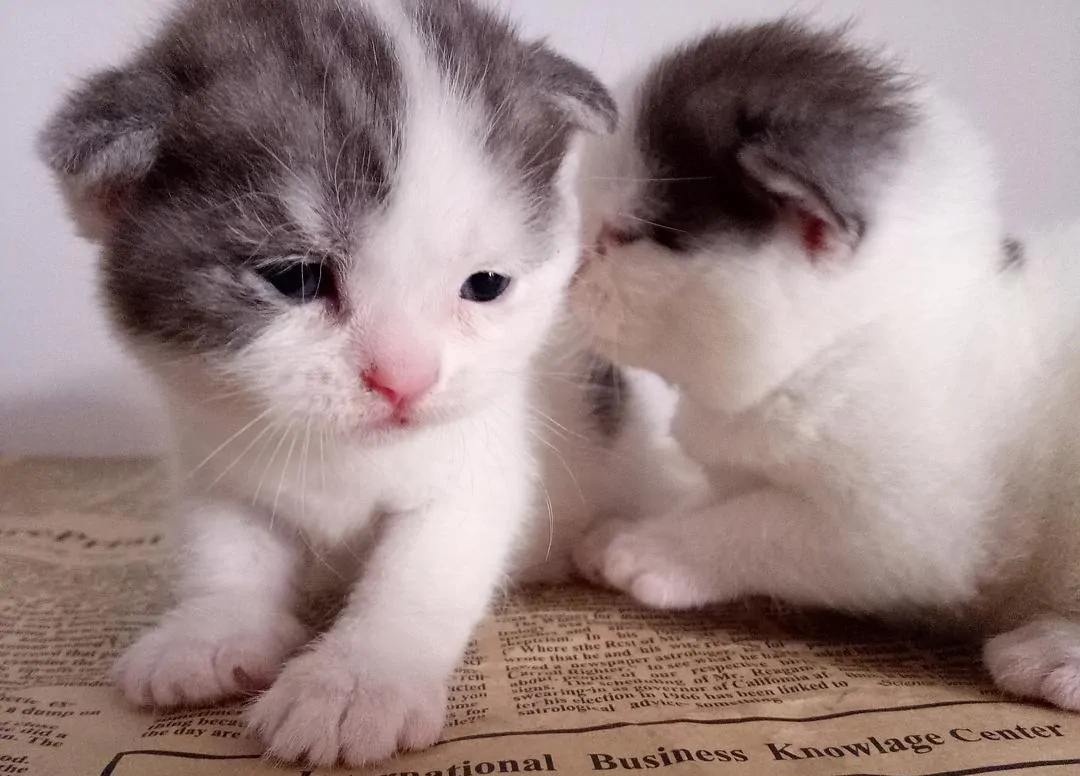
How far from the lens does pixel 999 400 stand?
1.06m

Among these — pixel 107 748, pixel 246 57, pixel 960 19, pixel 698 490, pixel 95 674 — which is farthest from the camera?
pixel 960 19

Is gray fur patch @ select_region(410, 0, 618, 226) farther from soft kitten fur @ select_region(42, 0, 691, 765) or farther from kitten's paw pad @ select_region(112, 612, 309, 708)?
kitten's paw pad @ select_region(112, 612, 309, 708)

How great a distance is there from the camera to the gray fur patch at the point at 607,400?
1461mm

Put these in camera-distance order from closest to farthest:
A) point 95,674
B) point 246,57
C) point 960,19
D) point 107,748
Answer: point 107,748 → point 246,57 → point 95,674 → point 960,19

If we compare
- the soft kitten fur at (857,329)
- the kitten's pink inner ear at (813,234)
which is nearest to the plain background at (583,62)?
the soft kitten fur at (857,329)

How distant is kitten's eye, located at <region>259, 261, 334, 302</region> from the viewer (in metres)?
0.86

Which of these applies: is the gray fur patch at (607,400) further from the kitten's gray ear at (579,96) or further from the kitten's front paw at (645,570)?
the kitten's gray ear at (579,96)

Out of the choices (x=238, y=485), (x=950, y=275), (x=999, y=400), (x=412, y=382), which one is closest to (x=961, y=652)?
(x=999, y=400)

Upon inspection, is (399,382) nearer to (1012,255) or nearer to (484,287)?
(484,287)

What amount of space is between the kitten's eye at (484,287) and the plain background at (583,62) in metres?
1.12

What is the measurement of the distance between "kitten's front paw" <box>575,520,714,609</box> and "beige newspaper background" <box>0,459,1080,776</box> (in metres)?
0.03

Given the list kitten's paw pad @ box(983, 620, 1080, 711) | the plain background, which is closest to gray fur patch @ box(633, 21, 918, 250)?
kitten's paw pad @ box(983, 620, 1080, 711)

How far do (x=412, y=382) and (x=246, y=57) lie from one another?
0.41m

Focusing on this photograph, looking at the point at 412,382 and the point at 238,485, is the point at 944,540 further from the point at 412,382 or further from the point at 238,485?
the point at 238,485
